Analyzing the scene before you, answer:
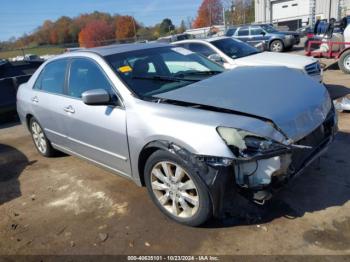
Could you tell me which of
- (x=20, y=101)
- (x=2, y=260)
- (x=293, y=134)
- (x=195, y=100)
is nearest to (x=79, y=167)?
(x=20, y=101)

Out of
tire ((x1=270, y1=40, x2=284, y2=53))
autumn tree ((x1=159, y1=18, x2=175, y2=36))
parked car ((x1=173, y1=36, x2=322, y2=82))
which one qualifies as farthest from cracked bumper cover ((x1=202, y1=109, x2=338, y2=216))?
autumn tree ((x1=159, y1=18, x2=175, y2=36))

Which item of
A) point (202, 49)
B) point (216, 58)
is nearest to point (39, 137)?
point (216, 58)

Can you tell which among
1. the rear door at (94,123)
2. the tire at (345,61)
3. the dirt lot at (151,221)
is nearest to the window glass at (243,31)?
the tire at (345,61)

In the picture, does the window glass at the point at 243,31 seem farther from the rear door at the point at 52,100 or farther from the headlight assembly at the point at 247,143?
the headlight assembly at the point at 247,143

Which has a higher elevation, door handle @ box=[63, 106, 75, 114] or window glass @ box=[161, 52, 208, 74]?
window glass @ box=[161, 52, 208, 74]

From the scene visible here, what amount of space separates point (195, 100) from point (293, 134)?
2.95 ft

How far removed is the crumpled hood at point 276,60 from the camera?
7.16 meters

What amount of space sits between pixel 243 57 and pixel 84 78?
4.82 m

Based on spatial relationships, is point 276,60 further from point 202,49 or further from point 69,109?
point 69,109

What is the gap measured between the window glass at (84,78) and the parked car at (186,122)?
1cm

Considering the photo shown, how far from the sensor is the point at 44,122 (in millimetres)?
4875

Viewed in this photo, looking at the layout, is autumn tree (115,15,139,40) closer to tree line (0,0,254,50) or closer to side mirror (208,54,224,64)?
tree line (0,0,254,50)

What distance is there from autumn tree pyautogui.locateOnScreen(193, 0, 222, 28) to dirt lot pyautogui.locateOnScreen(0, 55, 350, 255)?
270 feet

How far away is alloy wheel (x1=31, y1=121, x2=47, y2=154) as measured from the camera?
529 centimetres
